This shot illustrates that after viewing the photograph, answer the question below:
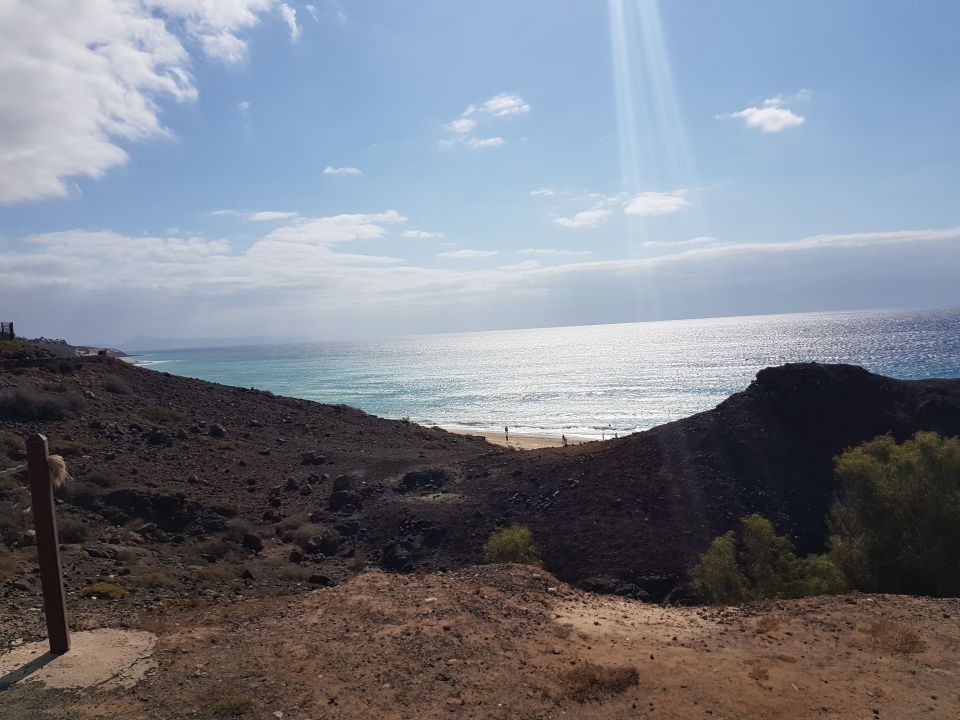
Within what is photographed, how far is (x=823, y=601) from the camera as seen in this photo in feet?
35.1

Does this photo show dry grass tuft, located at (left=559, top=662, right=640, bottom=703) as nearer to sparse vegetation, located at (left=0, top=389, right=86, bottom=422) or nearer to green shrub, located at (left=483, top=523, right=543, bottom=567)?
green shrub, located at (left=483, top=523, right=543, bottom=567)

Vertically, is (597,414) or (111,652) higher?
(111,652)

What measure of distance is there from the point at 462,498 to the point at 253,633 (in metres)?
12.4

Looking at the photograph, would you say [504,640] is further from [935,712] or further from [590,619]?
[935,712]

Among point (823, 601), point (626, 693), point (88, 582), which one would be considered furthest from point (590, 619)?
point (88, 582)

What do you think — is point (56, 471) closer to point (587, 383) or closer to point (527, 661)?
point (527, 661)

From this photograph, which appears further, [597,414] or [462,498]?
[597,414]

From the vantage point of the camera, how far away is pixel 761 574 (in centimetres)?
1274

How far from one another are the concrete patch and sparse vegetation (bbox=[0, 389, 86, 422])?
71.3 feet

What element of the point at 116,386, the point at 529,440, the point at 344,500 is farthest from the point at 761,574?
the point at 529,440

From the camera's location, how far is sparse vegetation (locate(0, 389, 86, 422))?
2608 cm

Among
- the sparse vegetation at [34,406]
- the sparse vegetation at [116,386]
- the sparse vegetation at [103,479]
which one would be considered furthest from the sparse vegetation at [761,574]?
the sparse vegetation at [116,386]

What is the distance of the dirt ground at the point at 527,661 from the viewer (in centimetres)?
716

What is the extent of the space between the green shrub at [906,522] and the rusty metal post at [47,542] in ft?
44.2
